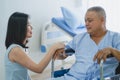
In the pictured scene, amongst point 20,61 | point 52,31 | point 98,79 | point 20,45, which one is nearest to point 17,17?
point 20,45

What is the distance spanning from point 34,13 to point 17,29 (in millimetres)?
1550

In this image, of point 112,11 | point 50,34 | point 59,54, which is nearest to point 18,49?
point 59,54

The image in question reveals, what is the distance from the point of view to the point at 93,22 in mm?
2090

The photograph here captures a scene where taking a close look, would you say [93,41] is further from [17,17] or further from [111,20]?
[111,20]

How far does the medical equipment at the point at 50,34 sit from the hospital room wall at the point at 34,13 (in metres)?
0.11

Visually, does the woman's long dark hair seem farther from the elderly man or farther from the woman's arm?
the elderly man

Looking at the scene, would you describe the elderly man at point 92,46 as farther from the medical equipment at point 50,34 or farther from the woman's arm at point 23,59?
the medical equipment at point 50,34

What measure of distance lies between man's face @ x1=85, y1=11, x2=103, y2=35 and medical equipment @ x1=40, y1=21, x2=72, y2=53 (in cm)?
136

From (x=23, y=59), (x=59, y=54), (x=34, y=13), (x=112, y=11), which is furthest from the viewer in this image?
(x=112, y=11)

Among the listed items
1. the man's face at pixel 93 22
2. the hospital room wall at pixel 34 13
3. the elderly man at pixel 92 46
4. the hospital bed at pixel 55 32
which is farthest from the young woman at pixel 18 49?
the hospital bed at pixel 55 32

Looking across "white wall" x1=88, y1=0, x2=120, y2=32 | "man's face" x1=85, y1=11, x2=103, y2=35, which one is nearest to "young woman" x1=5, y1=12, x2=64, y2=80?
"man's face" x1=85, y1=11, x2=103, y2=35

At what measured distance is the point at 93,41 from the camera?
210 centimetres

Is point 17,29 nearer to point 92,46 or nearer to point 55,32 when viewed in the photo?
point 92,46

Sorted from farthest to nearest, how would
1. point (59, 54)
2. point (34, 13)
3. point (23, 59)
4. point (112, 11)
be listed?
point (112, 11)
point (34, 13)
point (59, 54)
point (23, 59)
